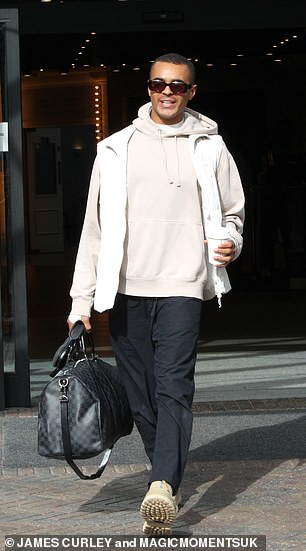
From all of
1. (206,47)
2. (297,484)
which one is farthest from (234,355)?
(206,47)

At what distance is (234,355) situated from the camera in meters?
10.7

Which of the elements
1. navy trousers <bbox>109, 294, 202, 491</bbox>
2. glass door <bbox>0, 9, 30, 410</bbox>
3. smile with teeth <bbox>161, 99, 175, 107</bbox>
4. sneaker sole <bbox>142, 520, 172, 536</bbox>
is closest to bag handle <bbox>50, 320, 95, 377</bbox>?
navy trousers <bbox>109, 294, 202, 491</bbox>

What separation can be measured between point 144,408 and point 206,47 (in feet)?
39.1

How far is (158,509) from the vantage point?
487 centimetres

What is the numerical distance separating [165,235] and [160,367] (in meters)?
0.53

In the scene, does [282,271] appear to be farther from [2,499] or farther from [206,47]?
[2,499]

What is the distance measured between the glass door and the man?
2744mm

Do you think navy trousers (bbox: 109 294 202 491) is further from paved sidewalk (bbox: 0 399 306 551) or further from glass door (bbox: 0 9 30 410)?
glass door (bbox: 0 9 30 410)

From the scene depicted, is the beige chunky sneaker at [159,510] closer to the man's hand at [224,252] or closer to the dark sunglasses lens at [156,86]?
the man's hand at [224,252]

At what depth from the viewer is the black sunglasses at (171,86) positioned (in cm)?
520

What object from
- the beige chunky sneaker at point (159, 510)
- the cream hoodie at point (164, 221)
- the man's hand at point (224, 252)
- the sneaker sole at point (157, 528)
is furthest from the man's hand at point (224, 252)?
the sneaker sole at point (157, 528)

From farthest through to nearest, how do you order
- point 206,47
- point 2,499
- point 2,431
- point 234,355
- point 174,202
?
point 206,47
point 234,355
point 2,431
point 2,499
point 174,202

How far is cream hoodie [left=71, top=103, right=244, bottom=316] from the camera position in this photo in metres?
5.21

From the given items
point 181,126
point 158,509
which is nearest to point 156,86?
point 181,126
